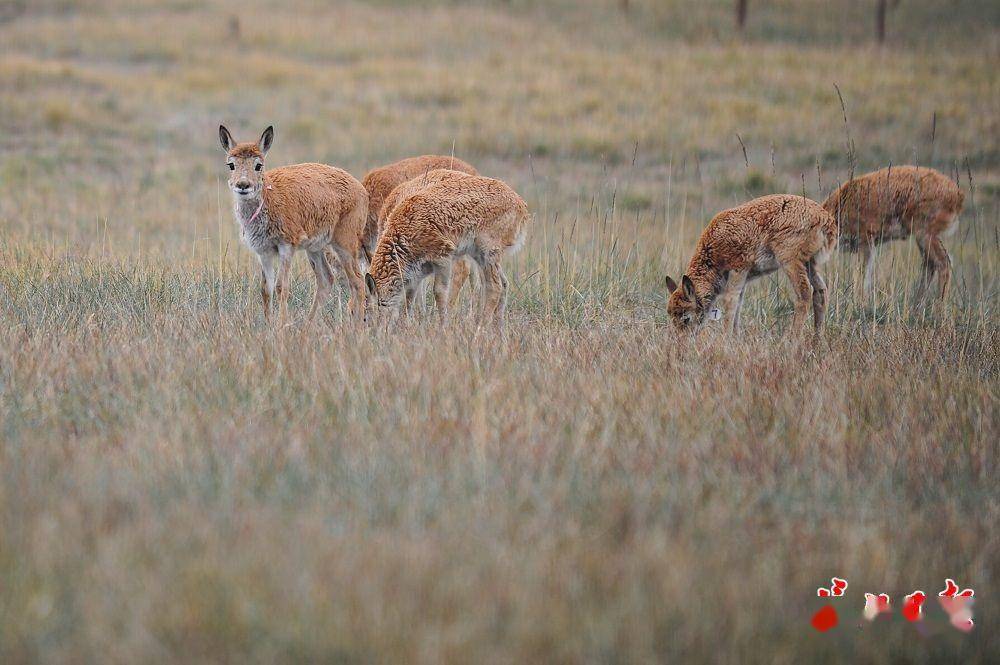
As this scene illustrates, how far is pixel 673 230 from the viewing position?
628 inches

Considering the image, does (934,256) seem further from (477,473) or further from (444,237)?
(477,473)

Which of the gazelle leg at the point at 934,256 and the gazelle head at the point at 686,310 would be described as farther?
the gazelle leg at the point at 934,256

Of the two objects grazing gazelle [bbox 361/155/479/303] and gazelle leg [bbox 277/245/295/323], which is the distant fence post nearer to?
grazing gazelle [bbox 361/155/479/303]

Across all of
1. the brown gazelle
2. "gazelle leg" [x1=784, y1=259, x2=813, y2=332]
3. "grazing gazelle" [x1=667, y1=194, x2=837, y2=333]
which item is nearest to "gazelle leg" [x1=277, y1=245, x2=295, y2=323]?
"grazing gazelle" [x1=667, y1=194, x2=837, y2=333]

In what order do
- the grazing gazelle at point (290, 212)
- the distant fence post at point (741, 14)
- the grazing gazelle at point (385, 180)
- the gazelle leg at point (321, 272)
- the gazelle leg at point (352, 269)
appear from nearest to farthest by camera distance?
the grazing gazelle at point (290, 212) → the gazelle leg at point (352, 269) → the gazelle leg at point (321, 272) → the grazing gazelle at point (385, 180) → the distant fence post at point (741, 14)

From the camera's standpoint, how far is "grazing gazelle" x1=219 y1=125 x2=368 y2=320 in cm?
903

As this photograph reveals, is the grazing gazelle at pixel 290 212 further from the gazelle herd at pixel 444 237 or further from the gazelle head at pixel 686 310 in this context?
the gazelle head at pixel 686 310

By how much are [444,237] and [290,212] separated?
59.3 inches

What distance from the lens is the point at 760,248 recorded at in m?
9.18

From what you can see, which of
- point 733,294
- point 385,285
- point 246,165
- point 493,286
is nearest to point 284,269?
point 246,165

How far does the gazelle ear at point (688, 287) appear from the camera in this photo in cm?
849

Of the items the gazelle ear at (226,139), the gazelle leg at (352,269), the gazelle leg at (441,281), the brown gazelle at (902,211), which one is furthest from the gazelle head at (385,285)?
the brown gazelle at (902,211)

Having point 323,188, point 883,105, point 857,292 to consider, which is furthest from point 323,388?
point 883,105

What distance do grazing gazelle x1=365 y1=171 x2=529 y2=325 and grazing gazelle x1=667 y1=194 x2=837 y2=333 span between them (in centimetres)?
169
